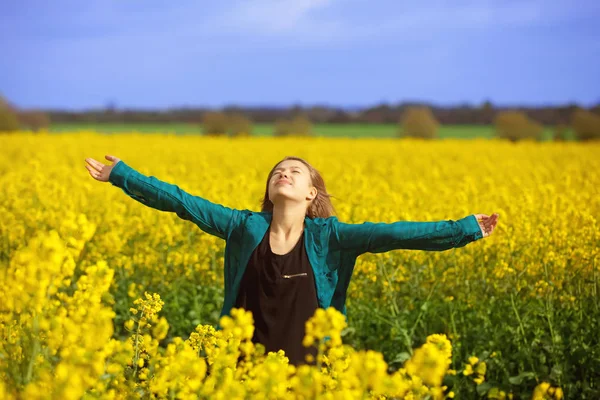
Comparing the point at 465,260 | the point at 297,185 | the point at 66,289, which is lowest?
the point at 66,289

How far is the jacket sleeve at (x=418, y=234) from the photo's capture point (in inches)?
132

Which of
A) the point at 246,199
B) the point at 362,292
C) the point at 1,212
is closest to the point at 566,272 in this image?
the point at 362,292

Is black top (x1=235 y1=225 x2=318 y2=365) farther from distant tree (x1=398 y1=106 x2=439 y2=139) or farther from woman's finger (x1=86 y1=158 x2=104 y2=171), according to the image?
distant tree (x1=398 y1=106 x2=439 y2=139)

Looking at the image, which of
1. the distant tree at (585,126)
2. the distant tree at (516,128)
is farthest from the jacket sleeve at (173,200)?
the distant tree at (585,126)

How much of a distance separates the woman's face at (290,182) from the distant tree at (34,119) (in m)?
28.4

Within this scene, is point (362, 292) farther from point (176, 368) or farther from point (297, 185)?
point (176, 368)

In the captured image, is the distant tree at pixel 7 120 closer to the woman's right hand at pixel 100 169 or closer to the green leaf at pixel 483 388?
the woman's right hand at pixel 100 169

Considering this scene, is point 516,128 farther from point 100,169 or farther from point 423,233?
point 100,169

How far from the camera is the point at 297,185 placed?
11.5ft

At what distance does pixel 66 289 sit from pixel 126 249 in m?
0.54

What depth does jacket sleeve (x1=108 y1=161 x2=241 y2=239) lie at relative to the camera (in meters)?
3.58

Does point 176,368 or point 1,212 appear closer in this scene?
point 176,368

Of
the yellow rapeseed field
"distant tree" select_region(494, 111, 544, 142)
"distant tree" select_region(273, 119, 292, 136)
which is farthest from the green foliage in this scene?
the yellow rapeseed field

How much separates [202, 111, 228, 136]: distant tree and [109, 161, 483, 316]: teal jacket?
83.1ft
